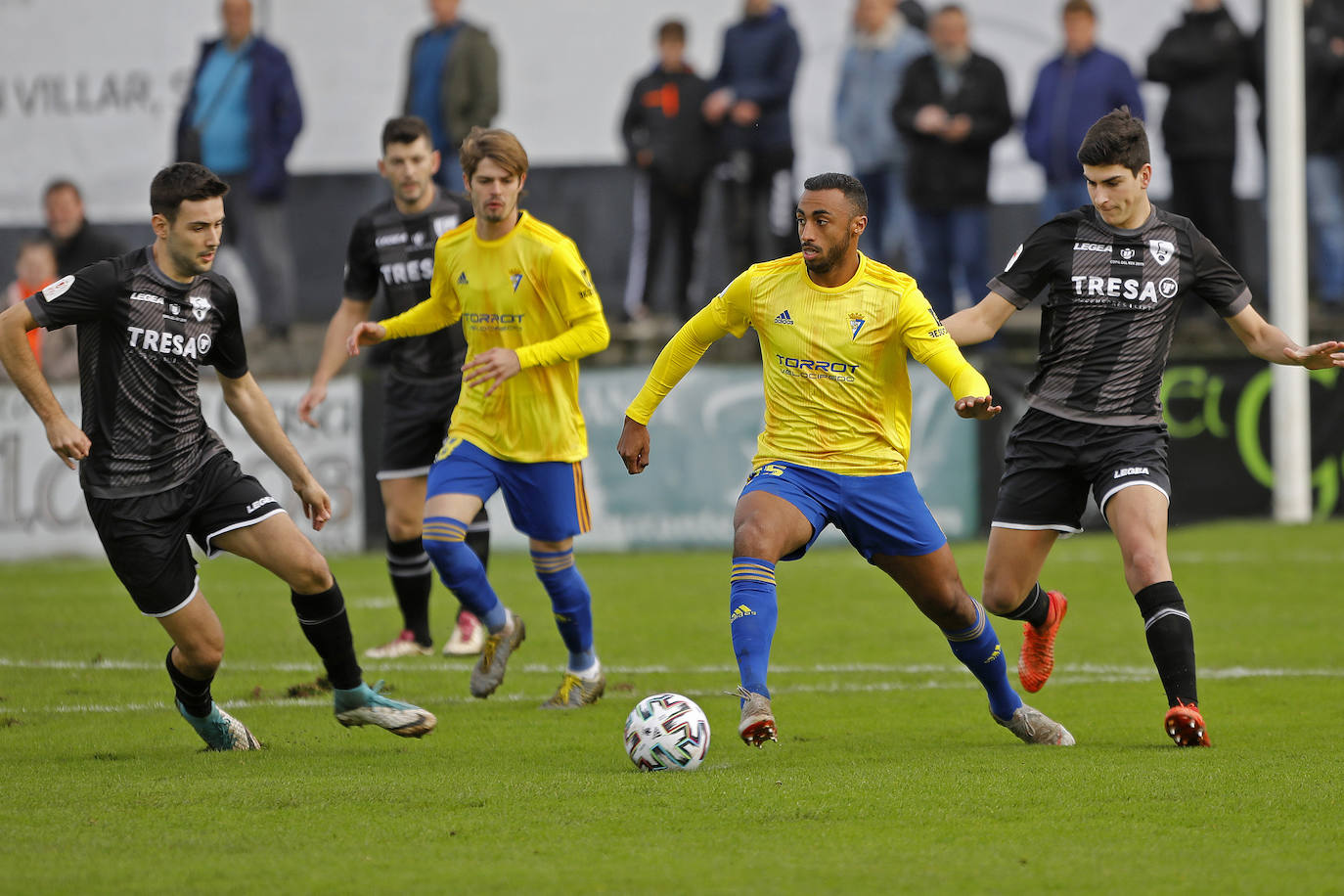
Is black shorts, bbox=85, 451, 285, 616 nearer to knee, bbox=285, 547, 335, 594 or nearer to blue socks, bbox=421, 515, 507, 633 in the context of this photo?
knee, bbox=285, 547, 335, 594

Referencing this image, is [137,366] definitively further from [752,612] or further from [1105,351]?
[1105,351]

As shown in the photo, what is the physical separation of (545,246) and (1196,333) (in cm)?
975

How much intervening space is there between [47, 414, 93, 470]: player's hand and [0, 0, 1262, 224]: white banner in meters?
11.2

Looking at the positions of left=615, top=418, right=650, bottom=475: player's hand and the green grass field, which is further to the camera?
left=615, top=418, right=650, bottom=475: player's hand

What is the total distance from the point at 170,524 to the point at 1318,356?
14.5ft

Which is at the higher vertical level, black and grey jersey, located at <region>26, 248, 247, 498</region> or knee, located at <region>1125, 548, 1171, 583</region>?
black and grey jersey, located at <region>26, 248, 247, 498</region>

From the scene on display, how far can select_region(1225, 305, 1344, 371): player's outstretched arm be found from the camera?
697 cm

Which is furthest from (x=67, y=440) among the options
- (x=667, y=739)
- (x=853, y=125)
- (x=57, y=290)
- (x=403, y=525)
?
(x=853, y=125)

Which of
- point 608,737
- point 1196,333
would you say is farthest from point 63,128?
point 608,737

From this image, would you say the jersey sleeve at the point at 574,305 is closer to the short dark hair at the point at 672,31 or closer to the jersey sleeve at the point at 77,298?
the jersey sleeve at the point at 77,298

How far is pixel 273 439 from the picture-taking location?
6758 millimetres

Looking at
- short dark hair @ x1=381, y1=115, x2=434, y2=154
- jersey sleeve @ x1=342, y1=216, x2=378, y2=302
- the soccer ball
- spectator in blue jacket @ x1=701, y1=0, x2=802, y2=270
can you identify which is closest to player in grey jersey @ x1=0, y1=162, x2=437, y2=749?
the soccer ball

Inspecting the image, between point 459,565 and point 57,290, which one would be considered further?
point 459,565

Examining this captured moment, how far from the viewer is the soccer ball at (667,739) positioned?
20.5ft
